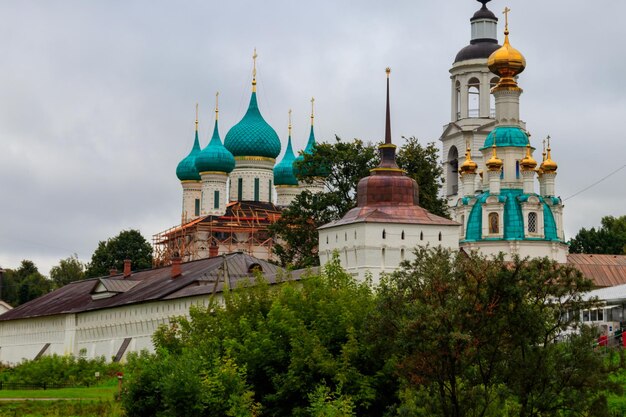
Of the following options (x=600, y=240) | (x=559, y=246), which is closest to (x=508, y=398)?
(x=559, y=246)

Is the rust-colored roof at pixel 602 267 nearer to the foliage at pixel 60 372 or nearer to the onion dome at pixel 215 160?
the onion dome at pixel 215 160

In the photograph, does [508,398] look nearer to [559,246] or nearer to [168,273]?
[168,273]

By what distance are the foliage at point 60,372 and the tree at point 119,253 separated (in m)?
40.0

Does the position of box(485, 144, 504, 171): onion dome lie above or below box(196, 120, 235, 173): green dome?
below

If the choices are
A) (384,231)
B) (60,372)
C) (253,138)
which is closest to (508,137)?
(253,138)

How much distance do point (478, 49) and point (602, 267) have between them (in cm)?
1758

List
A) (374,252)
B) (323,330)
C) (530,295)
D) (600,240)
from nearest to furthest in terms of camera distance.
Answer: (530,295) → (323,330) → (374,252) → (600,240)

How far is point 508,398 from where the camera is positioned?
26.3 metres

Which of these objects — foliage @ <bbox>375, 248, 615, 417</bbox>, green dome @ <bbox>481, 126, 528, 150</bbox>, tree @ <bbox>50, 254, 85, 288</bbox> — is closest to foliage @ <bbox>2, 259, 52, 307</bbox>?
tree @ <bbox>50, 254, 85, 288</bbox>

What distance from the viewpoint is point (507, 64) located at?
234 feet

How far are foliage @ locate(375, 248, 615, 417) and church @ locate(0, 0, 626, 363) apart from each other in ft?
41.8

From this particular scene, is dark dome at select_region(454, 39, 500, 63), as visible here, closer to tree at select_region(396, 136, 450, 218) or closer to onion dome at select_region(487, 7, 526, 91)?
onion dome at select_region(487, 7, 526, 91)

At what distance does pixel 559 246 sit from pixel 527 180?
3371 millimetres

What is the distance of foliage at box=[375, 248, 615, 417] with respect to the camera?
25.3 m
